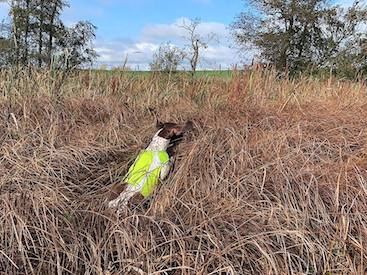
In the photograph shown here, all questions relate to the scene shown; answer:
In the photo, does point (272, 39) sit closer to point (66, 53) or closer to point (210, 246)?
point (66, 53)

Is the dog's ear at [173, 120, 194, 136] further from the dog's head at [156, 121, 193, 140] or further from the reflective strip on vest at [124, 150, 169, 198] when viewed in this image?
the reflective strip on vest at [124, 150, 169, 198]

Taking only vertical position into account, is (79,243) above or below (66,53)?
below

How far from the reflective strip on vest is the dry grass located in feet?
0.27

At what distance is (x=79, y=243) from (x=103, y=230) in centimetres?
16

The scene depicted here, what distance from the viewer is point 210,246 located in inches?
83.6

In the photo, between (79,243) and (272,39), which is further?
(272,39)

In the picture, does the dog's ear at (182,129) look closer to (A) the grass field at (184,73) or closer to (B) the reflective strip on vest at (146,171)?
(B) the reflective strip on vest at (146,171)

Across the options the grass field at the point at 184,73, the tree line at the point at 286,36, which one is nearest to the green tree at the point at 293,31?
the tree line at the point at 286,36

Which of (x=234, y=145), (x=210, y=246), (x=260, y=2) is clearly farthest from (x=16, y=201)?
(x=260, y=2)

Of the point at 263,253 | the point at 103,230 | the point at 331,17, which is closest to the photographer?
the point at 263,253

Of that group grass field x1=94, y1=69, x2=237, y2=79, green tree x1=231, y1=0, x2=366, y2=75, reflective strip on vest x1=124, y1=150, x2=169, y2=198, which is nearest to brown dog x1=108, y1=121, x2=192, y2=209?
reflective strip on vest x1=124, y1=150, x2=169, y2=198

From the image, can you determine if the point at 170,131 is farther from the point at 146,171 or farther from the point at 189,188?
the point at 189,188

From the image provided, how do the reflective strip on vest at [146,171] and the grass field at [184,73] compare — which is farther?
the grass field at [184,73]

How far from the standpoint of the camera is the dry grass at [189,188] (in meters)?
2.04
